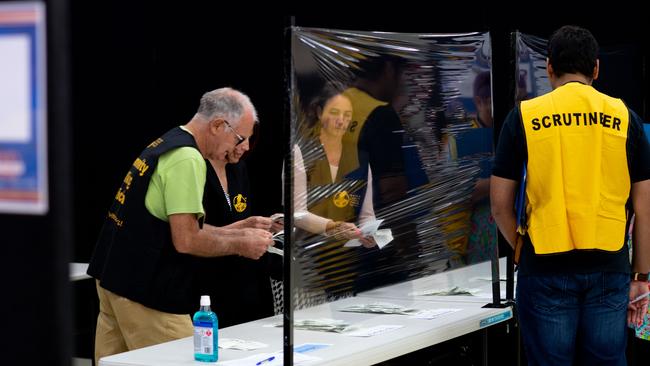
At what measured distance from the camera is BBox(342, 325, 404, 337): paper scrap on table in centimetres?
292

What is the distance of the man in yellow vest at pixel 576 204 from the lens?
279 cm

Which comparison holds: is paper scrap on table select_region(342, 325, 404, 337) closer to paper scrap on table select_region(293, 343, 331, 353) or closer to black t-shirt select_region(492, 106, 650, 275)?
paper scrap on table select_region(293, 343, 331, 353)

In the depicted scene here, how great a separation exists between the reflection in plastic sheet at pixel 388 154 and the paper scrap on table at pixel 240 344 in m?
0.22

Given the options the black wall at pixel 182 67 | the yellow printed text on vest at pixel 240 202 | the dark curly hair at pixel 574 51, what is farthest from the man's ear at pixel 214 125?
the black wall at pixel 182 67

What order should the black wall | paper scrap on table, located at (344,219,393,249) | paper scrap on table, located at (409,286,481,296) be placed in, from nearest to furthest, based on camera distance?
paper scrap on table, located at (344,219,393,249) → paper scrap on table, located at (409,286,481,296) → the black wall

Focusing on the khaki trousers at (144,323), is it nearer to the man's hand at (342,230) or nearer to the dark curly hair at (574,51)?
the man's hand at (342,230)

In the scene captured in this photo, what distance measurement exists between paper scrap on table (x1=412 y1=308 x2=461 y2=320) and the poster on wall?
8.12ft

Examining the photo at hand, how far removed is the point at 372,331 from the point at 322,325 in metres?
0.15

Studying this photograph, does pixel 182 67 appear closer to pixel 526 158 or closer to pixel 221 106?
pixel 221 106

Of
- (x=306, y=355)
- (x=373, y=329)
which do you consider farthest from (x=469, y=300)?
(x=306, y=355)

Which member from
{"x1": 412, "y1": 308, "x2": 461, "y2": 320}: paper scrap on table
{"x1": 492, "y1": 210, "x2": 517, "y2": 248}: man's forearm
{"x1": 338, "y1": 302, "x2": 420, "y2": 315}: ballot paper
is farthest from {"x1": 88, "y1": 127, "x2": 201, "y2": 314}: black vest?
{"x1": 492, "y1": 210, "x2": 517, "y2": 248}: man's forearm

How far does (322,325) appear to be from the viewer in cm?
299

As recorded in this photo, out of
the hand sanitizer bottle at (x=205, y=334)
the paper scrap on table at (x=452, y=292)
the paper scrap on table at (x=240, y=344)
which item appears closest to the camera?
the hand sanitizer bottle at (x=205, y=334)

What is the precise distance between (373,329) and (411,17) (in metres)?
2.78
